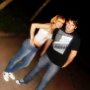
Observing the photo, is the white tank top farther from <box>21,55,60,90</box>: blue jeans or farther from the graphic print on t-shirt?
<box>21,55,60,90</box>: blue jeans

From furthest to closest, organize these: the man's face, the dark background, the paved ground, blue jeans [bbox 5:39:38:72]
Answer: the dark background
the paved ground
blue jeans [bbox 5:39:38:72]
the man's face

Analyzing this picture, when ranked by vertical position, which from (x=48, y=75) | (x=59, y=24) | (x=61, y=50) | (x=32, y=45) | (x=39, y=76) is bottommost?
(x=39, y=76)

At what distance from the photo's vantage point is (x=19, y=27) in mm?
3508

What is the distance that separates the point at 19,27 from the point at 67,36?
1.11 metres

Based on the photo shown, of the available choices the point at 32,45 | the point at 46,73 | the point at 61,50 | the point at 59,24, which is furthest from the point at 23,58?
the point at 59,24

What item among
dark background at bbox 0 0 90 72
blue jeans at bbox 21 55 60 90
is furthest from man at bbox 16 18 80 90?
dark background at bbox 0 0 90 72

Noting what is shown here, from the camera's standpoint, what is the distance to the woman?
2.59 m

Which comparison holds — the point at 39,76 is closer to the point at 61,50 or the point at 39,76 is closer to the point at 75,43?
the point at 61,50

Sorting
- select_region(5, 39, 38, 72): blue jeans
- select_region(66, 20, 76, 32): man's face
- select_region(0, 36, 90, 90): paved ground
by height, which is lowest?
select_region(0, 36, 90, 90): paved ground

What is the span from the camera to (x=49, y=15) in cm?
362

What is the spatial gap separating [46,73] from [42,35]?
0.44 meters

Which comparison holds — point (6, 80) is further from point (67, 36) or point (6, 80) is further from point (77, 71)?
point (77, 71)

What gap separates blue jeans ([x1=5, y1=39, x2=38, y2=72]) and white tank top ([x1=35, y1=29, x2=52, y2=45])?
0.12m

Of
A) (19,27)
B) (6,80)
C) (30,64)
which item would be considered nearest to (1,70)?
(6,80)
